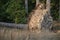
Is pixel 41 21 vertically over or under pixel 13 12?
under

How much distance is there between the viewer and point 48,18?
39.2 ft

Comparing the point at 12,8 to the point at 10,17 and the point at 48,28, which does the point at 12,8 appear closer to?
the point at 10,17

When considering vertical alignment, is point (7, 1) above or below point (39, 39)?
above

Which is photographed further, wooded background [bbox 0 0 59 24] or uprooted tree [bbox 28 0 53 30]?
wooded background [bbox 0 0 59 24]

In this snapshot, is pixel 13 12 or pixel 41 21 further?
pixel 13 12

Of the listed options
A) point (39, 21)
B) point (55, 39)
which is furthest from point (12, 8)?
point (55, 39)

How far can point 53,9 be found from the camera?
53.0 feet

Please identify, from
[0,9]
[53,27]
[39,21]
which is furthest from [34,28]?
[0,9]

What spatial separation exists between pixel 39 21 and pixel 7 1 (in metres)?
4.56

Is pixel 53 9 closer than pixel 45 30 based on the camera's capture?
No

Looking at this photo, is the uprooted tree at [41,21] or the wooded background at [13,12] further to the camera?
the wooded background at [13,12]

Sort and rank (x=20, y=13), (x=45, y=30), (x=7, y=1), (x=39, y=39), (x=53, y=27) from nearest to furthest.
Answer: (x=39, y=39), (x=45, y=30), (x=53, y=27), (x=20, y=13), (x=7, y=1)

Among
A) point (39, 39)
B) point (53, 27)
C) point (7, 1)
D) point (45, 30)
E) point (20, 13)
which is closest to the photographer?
point (39, 39)

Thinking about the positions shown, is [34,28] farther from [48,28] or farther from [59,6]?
[59,6]
